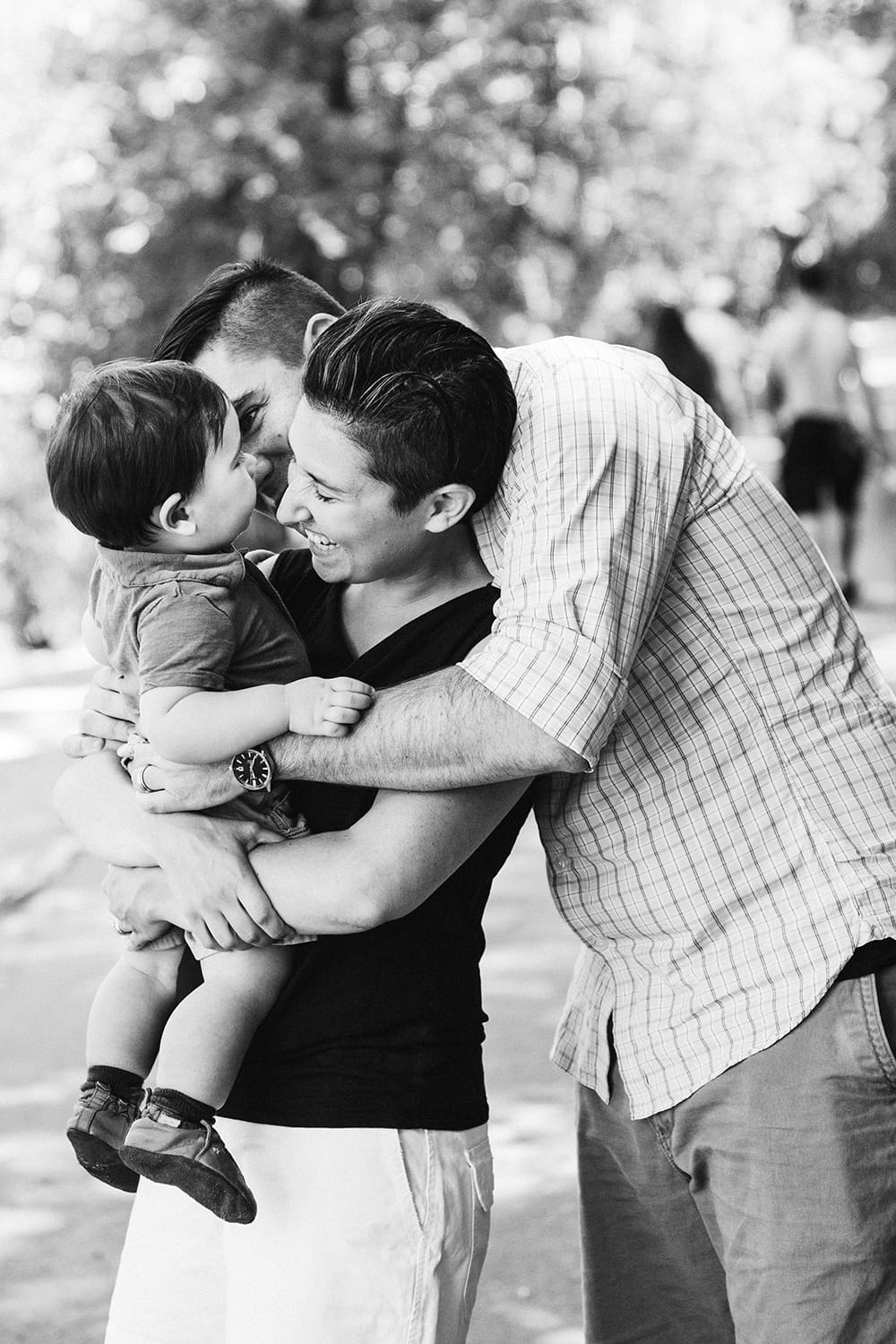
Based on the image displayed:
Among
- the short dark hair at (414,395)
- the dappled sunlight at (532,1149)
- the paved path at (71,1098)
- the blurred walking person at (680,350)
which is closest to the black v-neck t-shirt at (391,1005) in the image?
the short dark hair at (414,395)

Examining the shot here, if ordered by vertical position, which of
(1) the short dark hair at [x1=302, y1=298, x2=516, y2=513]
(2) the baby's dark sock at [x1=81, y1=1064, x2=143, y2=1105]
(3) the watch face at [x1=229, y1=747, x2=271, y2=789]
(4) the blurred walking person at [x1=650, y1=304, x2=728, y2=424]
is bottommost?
(4) the blurred walking person at [x1=650, y1=304, x2=728, y2=424]

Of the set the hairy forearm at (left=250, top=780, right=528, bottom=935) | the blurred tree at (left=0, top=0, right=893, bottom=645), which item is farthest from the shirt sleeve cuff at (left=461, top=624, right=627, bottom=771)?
the blurred tree at (left=0, top=0, right=893, bottom=645)

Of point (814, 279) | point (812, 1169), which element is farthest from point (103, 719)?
point (814, 279)

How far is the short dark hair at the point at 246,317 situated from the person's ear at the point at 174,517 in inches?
12.1

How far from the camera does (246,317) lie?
2.23m

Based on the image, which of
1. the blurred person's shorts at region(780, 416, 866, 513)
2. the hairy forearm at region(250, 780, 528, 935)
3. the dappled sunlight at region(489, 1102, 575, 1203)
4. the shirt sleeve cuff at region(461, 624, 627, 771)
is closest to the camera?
the shirt sleeve cuff at region(461, 624, 627, 771)

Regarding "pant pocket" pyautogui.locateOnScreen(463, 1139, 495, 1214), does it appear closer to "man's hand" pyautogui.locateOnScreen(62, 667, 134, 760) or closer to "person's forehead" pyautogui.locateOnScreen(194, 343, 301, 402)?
"man's hand" pyautogui.locateOnScreen(62, 667, 134, 760)

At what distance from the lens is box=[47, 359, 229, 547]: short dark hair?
194cm

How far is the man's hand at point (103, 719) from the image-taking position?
2.22m

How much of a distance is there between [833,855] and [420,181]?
30.7 ft

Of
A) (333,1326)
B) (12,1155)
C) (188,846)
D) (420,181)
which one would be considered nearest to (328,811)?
(188,846)

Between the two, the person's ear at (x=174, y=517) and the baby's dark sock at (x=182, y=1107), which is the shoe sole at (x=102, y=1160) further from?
the person's ear at (x=174, y=517)

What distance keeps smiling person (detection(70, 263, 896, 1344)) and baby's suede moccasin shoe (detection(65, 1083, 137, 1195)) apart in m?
0.40

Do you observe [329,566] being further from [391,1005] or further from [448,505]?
[391,1005]
